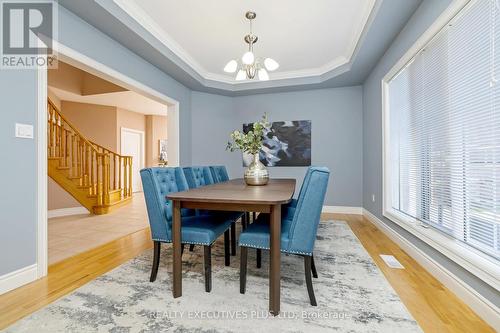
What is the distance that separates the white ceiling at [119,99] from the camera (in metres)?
5.18

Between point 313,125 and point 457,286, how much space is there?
3397 millimetres

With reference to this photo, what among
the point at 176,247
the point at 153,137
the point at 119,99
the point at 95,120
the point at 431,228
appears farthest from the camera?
the point at 153,137

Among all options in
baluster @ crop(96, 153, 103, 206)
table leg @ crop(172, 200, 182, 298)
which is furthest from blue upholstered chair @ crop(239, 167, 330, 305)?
baluster @ crop(96, 153, 103, 206)

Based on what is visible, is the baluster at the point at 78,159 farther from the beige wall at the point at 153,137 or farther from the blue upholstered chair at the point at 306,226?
the blue upholstered chair at the point at 306,226

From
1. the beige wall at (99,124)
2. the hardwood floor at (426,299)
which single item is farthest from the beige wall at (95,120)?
the hardwood floor at (426,299)

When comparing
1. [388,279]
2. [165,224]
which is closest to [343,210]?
[388,279]

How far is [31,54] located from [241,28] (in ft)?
6.98

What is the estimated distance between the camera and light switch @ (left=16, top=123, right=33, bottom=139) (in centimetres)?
179

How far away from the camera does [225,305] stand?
153 cm

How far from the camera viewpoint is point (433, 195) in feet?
6.89

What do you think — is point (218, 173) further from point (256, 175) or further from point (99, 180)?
point (99, 180)

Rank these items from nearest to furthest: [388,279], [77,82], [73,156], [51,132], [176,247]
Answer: [176,247] < [388,279] < [51,132] < [73,156] < [77,82]

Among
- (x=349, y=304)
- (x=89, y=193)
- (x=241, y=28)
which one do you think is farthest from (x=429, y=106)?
(x=89, y=193)

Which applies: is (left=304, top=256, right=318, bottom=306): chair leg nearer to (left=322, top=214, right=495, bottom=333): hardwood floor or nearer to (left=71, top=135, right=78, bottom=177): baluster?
(left=322, top=214, right=495, bottom=333): hardwood floor
